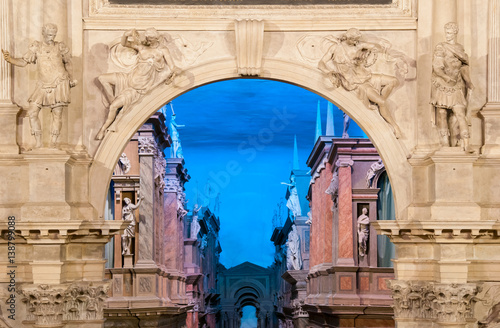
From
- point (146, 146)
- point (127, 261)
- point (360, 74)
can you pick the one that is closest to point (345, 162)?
point (146, 146)

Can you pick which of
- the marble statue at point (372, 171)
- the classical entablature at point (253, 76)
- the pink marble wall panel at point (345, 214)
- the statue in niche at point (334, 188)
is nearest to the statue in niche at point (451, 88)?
the classical entablature at point (253, 76)

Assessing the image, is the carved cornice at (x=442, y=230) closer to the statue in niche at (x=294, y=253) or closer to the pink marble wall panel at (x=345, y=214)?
the pink marble wall panel at (x=345, y=214)

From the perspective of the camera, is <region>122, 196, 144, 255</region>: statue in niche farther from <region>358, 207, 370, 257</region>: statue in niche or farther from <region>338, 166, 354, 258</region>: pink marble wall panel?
<region>358, 207, 370, 257</region>: statue in niche

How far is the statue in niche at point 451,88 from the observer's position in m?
14.9

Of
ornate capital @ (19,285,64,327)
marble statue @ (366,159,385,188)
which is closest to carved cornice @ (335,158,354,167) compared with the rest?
marble statue @ (366,159,385,188)

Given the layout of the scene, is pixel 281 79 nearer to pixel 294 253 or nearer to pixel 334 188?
pixel 334 188

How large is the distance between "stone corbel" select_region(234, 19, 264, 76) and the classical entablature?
0.02 m

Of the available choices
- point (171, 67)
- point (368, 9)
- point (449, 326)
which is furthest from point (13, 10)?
point (449, 326)

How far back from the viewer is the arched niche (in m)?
15.7

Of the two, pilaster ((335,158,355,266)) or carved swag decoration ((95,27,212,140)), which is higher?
carved swag decoration ((95,27,212,140))

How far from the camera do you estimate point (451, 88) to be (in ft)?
49.2

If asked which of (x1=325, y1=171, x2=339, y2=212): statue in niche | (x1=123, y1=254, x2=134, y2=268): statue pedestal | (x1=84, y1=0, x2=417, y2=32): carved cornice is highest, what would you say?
(x1=84, y1=0, x2=417, y2=32): carved cornice

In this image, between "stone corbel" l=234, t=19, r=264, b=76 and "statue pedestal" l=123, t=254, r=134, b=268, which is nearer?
"stone corbel" l=234, t=19, r=264, b=76

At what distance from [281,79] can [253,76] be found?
43 centimetres
